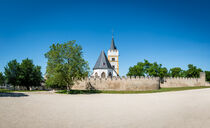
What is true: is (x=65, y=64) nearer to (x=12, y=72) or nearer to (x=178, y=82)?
(x=12, y=72)

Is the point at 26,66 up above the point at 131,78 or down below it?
above

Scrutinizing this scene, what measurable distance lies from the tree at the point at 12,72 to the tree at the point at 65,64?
49.4 feet

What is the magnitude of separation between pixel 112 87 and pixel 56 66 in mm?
16120

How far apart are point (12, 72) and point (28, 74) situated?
416 centimetres

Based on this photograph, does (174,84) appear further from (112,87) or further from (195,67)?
(195,67)

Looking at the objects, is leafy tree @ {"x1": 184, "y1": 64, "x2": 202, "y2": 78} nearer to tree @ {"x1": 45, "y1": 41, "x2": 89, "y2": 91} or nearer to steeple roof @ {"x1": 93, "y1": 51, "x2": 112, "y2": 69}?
steeple roof @ {"x1": 93, "y1": 51, "x2": 112, "y2": 69}

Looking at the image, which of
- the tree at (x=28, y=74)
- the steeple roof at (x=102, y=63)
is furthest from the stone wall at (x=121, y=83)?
the tree at (x=28, y=74)

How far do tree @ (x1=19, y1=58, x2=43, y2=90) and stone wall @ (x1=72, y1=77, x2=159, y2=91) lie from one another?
43.8 feet

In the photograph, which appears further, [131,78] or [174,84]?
[174,84]

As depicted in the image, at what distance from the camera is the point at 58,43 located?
93.5ft

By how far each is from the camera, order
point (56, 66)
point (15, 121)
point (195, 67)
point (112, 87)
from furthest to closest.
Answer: point (195, 67) → point (112, 87) → point (56, 66) → point (15, 121)

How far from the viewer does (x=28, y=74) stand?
38.8 m

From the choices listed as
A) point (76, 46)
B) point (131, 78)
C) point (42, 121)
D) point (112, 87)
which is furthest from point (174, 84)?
point (42, 121)

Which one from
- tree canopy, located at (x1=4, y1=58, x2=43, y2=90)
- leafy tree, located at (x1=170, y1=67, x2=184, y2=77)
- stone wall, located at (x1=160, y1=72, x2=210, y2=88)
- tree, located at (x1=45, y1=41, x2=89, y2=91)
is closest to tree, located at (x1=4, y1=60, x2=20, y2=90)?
tree canopy, located at (x1=4, y1=58, x2=43, y2=90)
